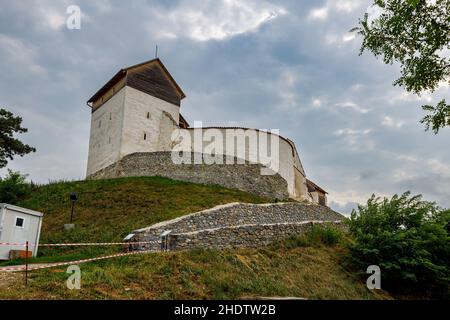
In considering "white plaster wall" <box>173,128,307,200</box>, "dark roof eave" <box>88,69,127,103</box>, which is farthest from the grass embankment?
"dark roof eave" <box>88,69,127,103</box>

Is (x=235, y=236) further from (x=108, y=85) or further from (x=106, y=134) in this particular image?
(x=108, y=85)

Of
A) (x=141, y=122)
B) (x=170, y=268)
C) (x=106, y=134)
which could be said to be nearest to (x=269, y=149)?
(x=141, y=122)

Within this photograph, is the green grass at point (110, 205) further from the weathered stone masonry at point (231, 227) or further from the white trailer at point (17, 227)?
the weathered stone masonry at point (231, 227)

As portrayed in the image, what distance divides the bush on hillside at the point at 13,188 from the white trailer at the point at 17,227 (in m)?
10.5

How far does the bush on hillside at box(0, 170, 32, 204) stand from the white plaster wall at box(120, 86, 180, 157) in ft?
22.2

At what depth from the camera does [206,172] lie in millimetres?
26219

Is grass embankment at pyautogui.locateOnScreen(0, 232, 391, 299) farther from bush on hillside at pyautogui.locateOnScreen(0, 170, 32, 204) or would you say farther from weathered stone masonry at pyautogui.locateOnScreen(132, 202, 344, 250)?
bush on hillside at pyautogui.locateOnScreen(0, 170, 32, 204)

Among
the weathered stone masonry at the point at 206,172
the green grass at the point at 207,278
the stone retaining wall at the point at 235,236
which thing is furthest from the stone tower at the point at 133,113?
the green grass at the point at 207,278

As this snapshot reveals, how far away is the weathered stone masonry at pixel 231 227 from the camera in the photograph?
1206 centimetres

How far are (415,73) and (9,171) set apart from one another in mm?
25936

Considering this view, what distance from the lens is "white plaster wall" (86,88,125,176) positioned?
2883 cm

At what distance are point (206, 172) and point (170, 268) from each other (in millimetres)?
16829
